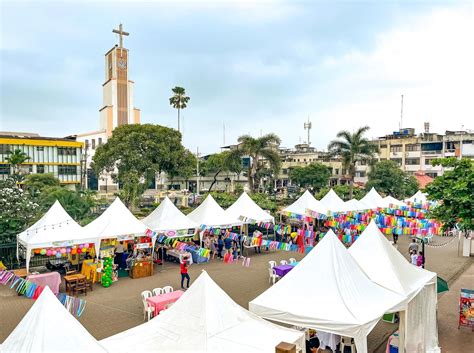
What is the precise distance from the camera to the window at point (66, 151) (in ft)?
174

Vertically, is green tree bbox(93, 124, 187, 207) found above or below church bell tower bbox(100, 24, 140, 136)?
below

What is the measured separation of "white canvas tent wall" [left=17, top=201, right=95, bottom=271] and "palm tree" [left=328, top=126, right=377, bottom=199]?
89.8 ft

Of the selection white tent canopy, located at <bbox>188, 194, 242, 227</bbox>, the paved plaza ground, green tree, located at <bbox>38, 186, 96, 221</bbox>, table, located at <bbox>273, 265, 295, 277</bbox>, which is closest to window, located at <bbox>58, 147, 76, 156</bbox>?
green tree, located at <bbox>38, 186, 96, 221</bbox>

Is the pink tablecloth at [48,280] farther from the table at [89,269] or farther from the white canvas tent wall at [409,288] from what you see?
the white canvas tent wall at [409,288]

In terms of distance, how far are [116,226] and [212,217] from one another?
18.0ft

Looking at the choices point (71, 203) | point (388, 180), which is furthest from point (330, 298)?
point (388, 180)

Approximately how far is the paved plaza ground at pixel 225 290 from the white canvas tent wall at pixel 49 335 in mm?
133

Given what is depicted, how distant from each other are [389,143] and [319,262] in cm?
5798

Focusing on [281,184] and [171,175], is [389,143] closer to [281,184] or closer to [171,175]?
[281,184]

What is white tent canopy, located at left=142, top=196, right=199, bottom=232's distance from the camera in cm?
1874

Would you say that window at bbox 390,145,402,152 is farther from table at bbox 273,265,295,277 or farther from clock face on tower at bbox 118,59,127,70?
table at bbox 273,265,295,277

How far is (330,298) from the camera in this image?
8.09 m

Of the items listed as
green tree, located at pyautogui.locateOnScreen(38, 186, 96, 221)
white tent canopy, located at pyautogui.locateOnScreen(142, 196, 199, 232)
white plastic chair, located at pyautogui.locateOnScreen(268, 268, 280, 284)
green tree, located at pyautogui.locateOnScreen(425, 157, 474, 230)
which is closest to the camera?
green tree, located at pyautogui.locateOnScreen(425, 157, 474, 230)

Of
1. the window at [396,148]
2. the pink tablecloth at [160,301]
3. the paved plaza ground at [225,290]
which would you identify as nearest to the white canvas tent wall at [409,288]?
the paved plaza ground at [225,290]
